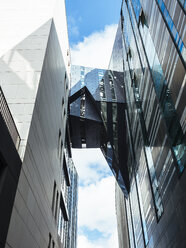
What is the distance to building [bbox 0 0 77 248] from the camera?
383 inches

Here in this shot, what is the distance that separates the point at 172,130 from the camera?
18.1m

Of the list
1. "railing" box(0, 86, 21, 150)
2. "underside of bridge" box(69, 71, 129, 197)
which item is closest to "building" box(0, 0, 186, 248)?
"railing" box(0, 86, 21, 150)

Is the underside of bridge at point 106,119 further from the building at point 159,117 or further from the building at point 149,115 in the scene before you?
the building at point 159,117

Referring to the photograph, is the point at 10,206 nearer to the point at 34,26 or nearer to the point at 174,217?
the point at 174,217

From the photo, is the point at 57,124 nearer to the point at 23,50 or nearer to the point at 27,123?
the point at 23,50

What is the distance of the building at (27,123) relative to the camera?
973 centimetres

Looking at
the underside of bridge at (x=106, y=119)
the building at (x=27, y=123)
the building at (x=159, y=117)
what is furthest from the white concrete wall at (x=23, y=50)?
the underside of bridge at (x=106, y=119)

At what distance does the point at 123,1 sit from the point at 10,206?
3786 centimetres

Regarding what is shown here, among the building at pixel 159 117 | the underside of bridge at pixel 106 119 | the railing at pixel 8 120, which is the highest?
the underside of bridge at pixel 106 119

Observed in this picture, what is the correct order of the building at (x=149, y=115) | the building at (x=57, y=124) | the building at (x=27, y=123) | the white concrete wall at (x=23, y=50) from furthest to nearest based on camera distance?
the building at (x=149, y=115), the white concrete wall at (x=23, y=50), the building at (x=57, y=124), the building at (x=27, y=123)

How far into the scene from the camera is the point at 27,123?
12.9 metres

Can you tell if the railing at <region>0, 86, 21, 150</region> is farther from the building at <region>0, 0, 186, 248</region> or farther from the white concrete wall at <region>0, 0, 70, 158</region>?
the white concrete wall at <region>0, 0, 70, 158</region>

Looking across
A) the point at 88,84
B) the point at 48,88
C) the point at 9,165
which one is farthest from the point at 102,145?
the point at 9,165

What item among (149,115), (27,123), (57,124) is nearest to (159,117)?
(149,115)
